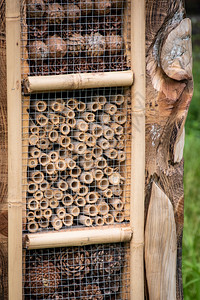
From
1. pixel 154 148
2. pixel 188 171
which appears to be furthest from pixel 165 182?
pixel 188 171

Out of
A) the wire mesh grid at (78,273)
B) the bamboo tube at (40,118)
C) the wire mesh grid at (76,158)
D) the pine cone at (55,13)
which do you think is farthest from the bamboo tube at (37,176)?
the pine cone at (55,13)

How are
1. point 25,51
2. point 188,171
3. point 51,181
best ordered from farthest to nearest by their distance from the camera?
point 188,171, point 51,181, point 25,51

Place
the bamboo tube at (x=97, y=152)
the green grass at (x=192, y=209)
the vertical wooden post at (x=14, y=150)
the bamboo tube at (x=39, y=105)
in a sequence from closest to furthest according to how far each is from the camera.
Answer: the vertical wooden post at (x=14, y=150)
the bamboo tube at (x=39, y=105)
the bamboo tube at (x=97, y=152)
the green grass at (x=192, y=209)

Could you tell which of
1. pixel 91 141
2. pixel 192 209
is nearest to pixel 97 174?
pixel 91 141

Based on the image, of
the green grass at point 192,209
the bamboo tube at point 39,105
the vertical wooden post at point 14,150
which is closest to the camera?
the vertical wooden post at point 14,150

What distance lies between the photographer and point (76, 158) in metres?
2.24

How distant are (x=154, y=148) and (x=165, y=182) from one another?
17 centimetres

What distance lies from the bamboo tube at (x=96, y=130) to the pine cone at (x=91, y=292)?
0.69 metres

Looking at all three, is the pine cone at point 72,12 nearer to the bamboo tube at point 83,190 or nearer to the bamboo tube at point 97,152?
the bamboo tube at point 97,152

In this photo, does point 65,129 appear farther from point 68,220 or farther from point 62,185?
point 68,220

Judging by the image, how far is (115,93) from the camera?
224 cm

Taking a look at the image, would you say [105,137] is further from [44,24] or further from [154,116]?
[44,24]

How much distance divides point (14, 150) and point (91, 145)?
1.11ft

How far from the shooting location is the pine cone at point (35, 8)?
2.08m
